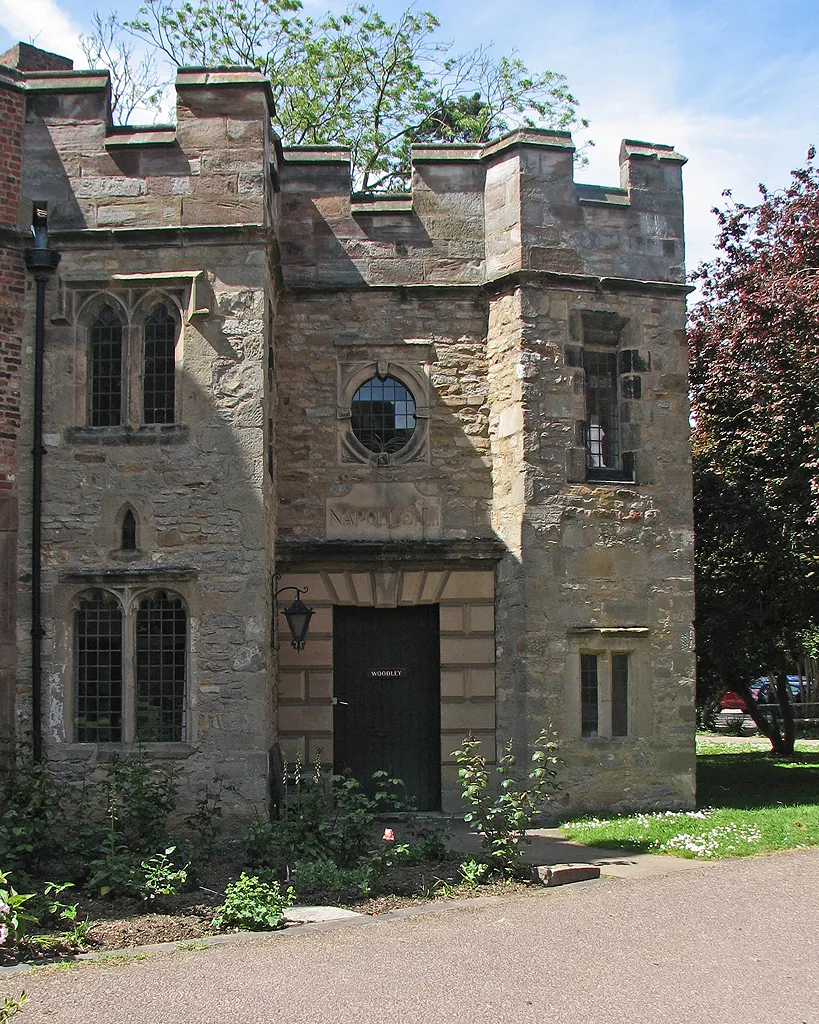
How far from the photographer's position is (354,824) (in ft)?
32.8

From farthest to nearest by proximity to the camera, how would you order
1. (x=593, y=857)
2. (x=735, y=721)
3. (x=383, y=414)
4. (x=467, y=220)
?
(x=735, y=721), (x=467, y=220), (x=383, y=414), (x=593, y=857)

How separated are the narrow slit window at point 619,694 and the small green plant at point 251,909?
5927mm

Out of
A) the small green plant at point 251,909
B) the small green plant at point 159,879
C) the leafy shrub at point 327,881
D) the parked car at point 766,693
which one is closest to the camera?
the small green plant at point 251,909

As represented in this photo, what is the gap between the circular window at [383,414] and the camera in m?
13.9

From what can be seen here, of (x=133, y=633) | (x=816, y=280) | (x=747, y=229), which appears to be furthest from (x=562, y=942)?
(x=747, y=229)

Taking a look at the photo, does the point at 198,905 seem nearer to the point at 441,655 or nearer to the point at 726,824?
the point at 441,655

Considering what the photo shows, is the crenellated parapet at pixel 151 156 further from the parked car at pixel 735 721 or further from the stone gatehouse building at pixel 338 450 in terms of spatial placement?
the parked car at pixel 735 721

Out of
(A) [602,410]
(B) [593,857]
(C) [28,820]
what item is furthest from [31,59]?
(B) [593,857]

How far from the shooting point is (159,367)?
12.4 metres

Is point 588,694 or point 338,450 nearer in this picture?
point 588,694

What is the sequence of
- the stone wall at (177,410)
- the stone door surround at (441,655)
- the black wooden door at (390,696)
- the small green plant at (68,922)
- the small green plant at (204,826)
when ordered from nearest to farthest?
the small green plant at (68,922)
the small green plant at (204,826)
the stone wall at (177,410)
the stone door surround at (441,655)
the black wooden door at (390,696)

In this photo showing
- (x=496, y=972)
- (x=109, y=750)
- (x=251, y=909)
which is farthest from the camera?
(x=109, y=750)

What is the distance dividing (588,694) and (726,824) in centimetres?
213

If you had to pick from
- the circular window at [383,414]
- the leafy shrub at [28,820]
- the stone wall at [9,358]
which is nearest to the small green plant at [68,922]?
the leafy shrub at [28,820]
